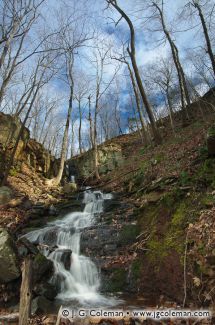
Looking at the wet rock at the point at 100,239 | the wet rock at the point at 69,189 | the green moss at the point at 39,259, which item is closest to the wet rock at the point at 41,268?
the green moss at the point at 39,259

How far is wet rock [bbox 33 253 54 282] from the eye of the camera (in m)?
6.82

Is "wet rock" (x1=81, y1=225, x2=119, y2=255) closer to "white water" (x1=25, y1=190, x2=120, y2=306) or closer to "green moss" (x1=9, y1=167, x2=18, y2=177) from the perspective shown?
"white water" (x1=25, y1=190, x2=120, y2=306)

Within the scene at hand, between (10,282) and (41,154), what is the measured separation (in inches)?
624

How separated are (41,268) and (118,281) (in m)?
2.07

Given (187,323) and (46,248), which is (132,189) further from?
(187,323)

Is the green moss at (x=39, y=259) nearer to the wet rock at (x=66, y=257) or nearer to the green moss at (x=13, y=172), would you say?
the wet rock at (x=66, y=257)

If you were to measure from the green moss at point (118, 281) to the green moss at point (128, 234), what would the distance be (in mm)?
1071

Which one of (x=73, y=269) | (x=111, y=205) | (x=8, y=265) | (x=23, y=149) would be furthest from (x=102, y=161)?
(x=8, y=265)

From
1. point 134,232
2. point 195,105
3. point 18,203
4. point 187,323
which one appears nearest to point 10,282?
point 134,232

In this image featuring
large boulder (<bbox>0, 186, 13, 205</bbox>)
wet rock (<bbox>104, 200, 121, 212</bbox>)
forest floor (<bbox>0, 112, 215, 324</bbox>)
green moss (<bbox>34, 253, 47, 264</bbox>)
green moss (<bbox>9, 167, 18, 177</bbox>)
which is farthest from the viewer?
green moss (<bbox>9, 167, 18, 177</bbox>)

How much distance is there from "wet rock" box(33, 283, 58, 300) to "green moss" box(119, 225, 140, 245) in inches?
95.9

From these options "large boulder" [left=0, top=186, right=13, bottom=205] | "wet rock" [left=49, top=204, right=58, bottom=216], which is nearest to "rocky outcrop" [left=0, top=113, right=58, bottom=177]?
"large boulder" [left=0, top=186, right=13, bottom=205]

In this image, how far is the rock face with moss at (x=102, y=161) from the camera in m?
23.8

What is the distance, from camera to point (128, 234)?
326 inches
